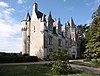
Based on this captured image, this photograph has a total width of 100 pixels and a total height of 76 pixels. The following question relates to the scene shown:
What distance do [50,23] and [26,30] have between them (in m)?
8.31

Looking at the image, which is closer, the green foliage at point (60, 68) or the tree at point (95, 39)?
the green foliage at point (60, 68)

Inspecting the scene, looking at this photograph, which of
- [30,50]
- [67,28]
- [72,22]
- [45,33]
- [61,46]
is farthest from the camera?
[72,22]

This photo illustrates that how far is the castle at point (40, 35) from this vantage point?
4594 centimetres

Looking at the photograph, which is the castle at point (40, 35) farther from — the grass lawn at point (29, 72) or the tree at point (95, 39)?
the grass lawn at point (29, 72)

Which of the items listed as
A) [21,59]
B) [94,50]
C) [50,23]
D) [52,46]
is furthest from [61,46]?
[94,50]

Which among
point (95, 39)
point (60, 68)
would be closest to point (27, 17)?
point (95, 39)

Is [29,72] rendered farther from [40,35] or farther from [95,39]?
[40,35]

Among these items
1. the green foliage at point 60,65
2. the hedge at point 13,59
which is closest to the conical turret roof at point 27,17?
the hedge at point 13,59

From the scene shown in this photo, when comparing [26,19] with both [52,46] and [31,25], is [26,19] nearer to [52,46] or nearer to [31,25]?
[31,25]

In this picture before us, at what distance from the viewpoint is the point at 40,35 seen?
46688 millimetres

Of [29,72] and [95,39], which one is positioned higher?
[95,39]

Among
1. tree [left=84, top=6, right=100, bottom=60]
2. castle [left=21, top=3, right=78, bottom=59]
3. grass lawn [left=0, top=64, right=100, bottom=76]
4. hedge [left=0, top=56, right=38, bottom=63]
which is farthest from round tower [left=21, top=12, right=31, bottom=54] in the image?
grass lawn [left=0, top=64, right=100, bottom=76]

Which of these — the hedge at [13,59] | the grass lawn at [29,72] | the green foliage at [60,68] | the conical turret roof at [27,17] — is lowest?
the grass lawn at [29,72]

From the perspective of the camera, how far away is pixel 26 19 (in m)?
52.2
